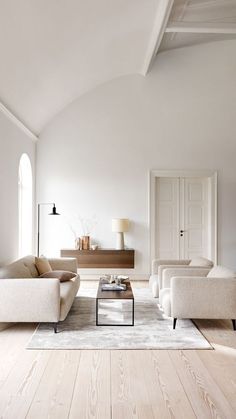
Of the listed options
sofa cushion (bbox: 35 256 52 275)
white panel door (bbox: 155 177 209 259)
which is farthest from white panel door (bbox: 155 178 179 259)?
sofa cushion (bbox: 35 256 52 275)

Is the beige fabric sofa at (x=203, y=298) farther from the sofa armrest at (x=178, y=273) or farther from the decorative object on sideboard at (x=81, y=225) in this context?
the decorative object on sideboard at (x=81, y=225)

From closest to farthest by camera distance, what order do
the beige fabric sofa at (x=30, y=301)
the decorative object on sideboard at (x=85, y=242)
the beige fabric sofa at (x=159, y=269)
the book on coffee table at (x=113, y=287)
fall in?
1. the beige fabric sofa at (x=30, y=301)
2. the book on coffee table at (x=113, y=287)
3. the beige fabric sofa at (x=159, y=269)
4. the decorative object on sideboard at (x=85, y=242)

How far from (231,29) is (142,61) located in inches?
63.4

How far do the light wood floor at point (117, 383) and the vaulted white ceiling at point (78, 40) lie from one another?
3300 millimetres

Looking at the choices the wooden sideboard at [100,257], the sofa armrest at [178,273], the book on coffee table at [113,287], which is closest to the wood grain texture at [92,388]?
the book on coffee table at [113,287]

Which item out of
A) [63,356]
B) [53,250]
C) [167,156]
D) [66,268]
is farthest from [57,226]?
[63,356]

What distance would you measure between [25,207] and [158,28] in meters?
3.86

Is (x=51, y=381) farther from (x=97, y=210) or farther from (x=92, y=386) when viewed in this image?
(x=97, y=210)

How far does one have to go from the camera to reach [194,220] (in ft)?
27.0

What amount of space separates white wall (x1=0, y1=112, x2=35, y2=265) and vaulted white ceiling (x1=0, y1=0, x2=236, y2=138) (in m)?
0.33

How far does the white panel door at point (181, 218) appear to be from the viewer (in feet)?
26.7

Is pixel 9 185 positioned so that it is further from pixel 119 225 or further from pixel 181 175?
pixel 181 175

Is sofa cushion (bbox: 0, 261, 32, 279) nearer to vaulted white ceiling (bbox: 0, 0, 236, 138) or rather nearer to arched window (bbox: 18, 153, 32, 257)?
vaulted white ceiling (bbox: 0, 0, 236, 138)

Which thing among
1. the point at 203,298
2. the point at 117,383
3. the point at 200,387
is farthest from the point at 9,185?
the point at 200,387
